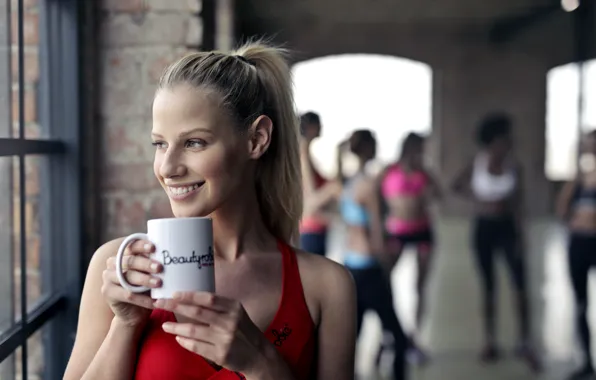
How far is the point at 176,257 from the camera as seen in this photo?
920 mm

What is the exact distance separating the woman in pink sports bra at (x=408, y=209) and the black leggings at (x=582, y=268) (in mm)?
1010

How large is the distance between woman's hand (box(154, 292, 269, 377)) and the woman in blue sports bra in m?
3.28

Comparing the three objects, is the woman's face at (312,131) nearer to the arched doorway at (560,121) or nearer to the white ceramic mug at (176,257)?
the white ceramic mug at (176,257)

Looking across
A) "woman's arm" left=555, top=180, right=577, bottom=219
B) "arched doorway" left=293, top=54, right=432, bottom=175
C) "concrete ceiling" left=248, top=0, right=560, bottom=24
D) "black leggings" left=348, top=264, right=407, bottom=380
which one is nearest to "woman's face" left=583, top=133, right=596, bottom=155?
"woman's arm" left=555, top=180, right=577, bottom=219

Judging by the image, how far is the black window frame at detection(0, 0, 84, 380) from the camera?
66.7 inches

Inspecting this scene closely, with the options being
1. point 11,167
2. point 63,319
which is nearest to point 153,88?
point 11,167

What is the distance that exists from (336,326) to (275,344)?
12cm

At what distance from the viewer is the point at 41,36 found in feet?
5.48

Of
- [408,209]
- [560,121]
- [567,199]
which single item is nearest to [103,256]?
[408,209]

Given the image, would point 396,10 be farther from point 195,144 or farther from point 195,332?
point 195,332

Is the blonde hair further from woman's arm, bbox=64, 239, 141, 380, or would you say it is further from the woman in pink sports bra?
the woman in pink sports bra

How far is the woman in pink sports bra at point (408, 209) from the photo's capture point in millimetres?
5098

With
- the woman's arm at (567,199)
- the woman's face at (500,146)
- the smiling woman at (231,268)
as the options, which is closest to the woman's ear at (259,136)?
the smiling woman at (231,268)

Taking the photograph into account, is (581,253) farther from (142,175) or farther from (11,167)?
(11,167)
